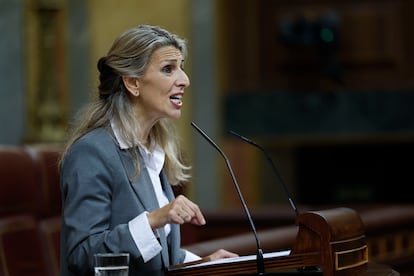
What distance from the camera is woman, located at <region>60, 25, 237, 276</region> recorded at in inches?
77.2

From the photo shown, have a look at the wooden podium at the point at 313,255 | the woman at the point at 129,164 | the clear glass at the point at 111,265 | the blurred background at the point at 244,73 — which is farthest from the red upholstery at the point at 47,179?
the blurred background at the point at 244,73

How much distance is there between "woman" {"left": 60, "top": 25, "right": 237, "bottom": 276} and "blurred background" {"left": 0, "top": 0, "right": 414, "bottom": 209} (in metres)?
3.99

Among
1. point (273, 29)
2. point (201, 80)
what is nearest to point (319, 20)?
point (273, 29)

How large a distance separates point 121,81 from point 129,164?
18 centimetres

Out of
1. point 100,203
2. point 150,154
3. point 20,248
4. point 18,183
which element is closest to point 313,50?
point 18,183

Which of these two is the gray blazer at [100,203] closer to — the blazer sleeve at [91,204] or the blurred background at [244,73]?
the blazer sleeve at [91,204]

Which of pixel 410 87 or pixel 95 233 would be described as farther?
pixel 410 87

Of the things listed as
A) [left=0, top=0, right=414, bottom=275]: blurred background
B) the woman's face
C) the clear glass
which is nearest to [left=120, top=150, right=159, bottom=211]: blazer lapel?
the woman's face

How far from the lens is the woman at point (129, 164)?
1961 mm

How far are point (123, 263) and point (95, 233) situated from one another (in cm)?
15

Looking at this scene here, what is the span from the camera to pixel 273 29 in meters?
6.39

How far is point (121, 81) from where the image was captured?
215 centimetres

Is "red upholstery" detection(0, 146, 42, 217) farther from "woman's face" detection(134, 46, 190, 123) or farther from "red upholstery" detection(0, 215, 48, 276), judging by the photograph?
"woman's face" detection(134, 46, 190, 123)

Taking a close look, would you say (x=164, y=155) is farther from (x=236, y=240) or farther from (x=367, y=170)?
(x=367, y=170)
